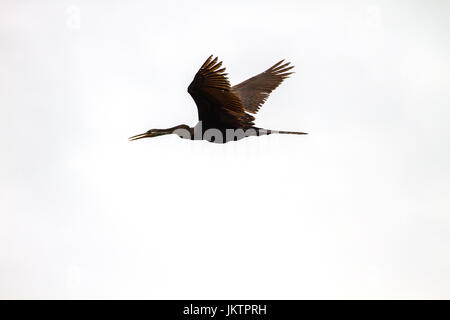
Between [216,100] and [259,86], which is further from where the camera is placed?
[259,86]

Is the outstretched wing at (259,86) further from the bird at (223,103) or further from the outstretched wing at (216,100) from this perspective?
the outstretched wing at (216,100)

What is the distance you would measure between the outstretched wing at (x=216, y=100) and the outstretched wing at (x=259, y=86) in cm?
214

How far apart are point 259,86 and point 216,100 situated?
3.79m

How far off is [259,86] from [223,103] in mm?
3670

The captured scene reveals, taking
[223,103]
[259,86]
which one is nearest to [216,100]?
[223,103]

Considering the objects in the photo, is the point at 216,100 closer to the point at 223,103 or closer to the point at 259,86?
the point at 223,103

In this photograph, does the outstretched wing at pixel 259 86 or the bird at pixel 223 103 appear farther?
the outstretched wing at pixel 259 86

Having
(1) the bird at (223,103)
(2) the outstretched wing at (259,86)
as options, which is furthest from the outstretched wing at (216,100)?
(2) the outstretched wing at (259,86)

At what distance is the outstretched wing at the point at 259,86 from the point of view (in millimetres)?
19281

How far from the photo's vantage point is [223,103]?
53.7ft
